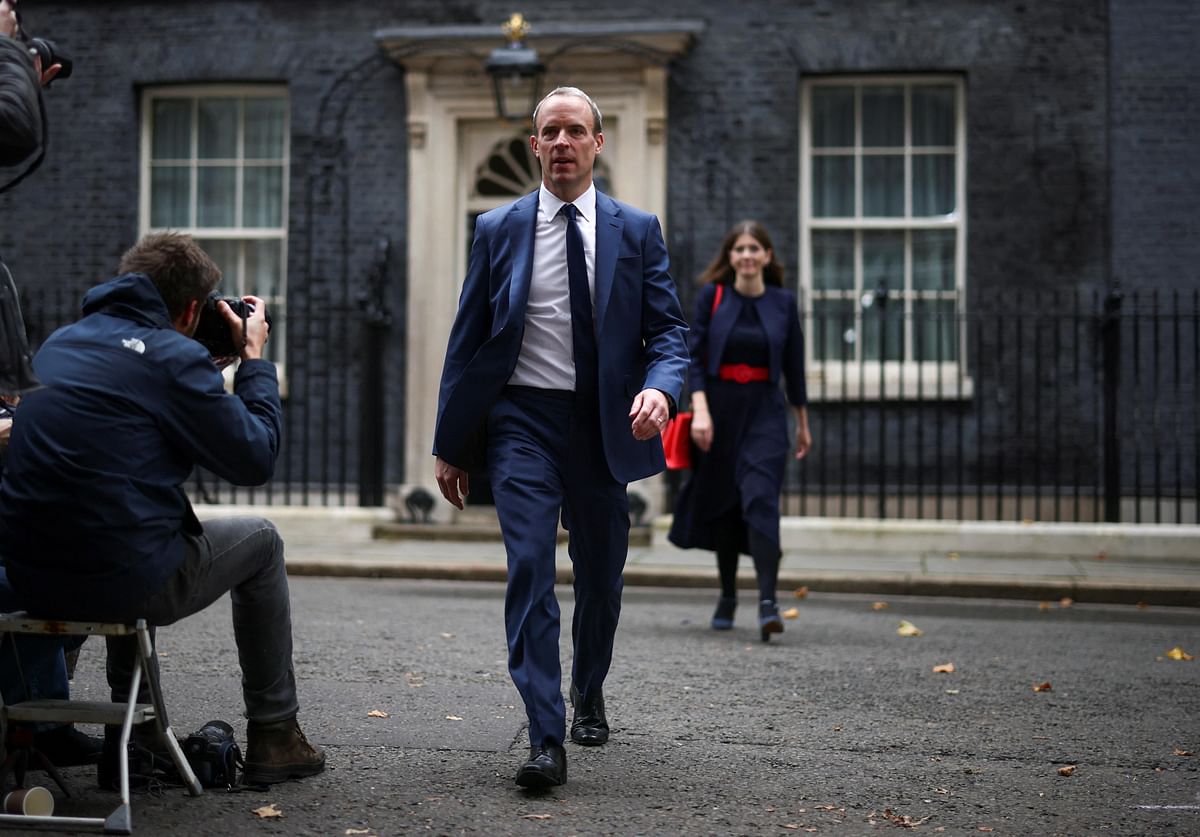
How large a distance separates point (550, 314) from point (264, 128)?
9811 millimetres

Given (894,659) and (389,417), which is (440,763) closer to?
(894,659)

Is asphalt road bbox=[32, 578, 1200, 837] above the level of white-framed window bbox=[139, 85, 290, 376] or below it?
below

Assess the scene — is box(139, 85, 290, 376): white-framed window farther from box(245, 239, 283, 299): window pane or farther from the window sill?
the window sill

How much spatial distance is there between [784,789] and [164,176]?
10954 millimetres

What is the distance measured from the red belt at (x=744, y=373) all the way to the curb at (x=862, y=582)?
2636mm

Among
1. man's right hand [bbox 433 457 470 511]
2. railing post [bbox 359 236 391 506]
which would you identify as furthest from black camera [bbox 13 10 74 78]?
railing post [bbox 359 236 391 506]

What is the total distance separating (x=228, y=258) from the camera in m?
13.6

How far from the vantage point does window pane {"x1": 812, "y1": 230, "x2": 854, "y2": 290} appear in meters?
12.9

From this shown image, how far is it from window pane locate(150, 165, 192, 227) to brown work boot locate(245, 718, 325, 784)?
33.9 ft

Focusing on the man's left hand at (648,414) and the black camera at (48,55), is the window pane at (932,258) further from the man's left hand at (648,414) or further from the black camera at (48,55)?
the black camera at (48,55)

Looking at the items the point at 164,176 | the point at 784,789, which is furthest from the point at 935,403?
the point at 784,789

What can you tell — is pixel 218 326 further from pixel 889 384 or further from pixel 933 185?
pixel 933 185

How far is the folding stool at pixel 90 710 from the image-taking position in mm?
3602

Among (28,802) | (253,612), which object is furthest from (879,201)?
(28,802)
